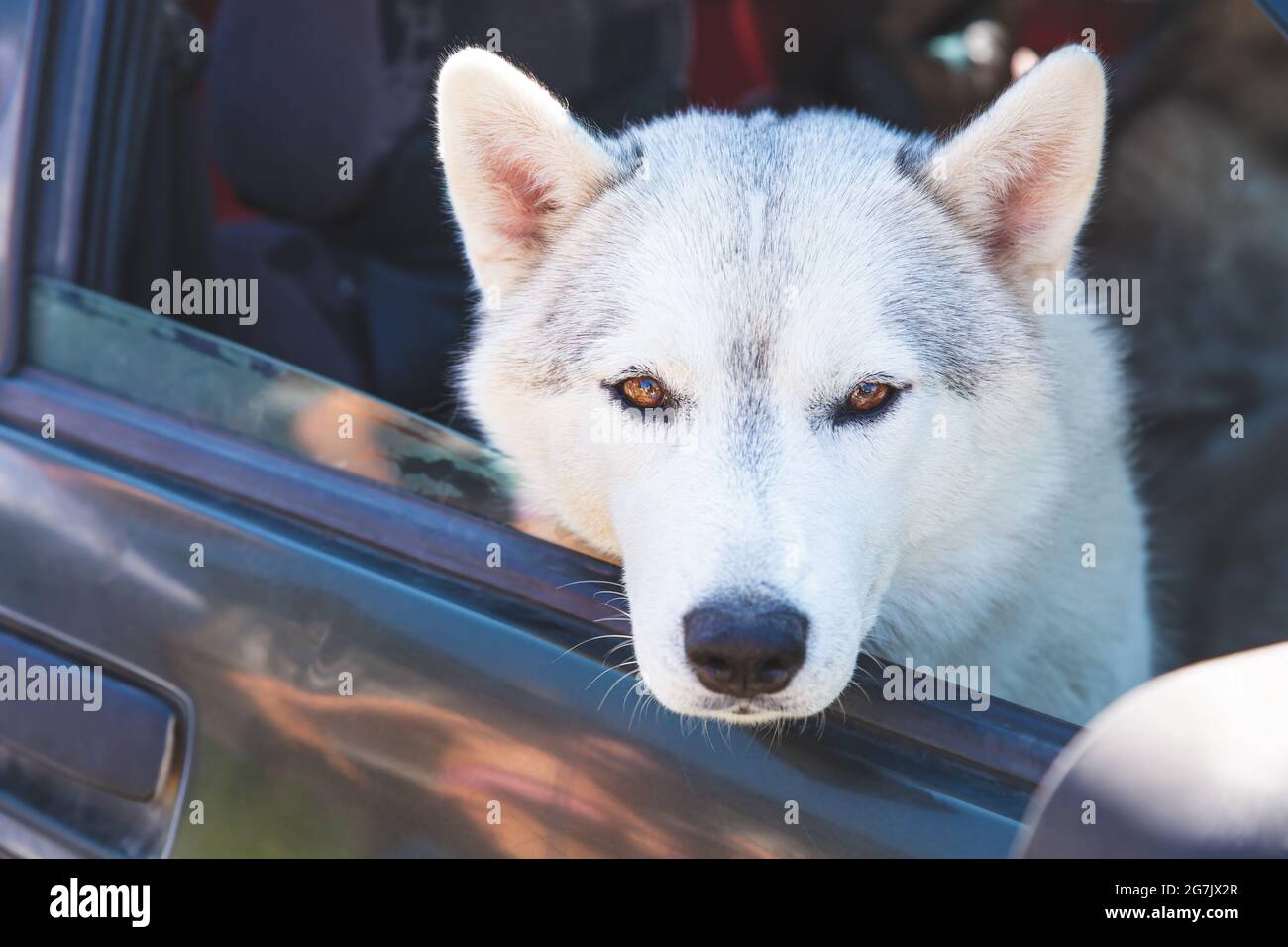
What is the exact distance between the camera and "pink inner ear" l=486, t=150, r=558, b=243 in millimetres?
2428

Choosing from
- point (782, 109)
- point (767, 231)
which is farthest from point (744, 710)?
point (782, 109)

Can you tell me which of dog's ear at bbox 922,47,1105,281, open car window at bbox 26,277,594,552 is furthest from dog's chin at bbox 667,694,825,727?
dog's ear at bbox 922,47,1105,281

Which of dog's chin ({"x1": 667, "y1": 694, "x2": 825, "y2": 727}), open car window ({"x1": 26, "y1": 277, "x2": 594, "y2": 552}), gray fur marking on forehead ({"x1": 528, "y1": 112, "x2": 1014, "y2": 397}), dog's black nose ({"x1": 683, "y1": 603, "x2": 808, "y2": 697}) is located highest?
gray fur marking on forehead ({"x1": 528, "y1": 112, "x2": 1014, "y2": 397})

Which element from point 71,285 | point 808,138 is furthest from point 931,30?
point 71,285

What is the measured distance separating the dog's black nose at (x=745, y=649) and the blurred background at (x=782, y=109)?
141 cm

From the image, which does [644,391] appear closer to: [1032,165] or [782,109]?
[1032,165]

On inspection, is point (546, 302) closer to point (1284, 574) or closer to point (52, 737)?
point (52, 737)

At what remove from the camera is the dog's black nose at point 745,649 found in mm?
1676

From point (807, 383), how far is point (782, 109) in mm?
3079

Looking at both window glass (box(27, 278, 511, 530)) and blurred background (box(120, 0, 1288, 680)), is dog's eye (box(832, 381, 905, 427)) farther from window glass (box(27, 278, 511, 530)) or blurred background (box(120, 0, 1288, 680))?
blurred background (box(120, 0, 1288, 680))

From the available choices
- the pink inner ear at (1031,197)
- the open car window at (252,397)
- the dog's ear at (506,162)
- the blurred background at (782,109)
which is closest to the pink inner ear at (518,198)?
the dog's ear at (506,162)

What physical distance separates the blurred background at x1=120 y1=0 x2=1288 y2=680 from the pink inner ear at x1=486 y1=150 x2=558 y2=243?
1.60ft

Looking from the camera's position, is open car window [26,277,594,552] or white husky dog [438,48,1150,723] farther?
open car window [26,277,594,552]

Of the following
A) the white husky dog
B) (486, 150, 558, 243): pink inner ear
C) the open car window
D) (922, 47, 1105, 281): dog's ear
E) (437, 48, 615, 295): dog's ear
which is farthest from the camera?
(486, 150, 558, 243): pink inner ear
